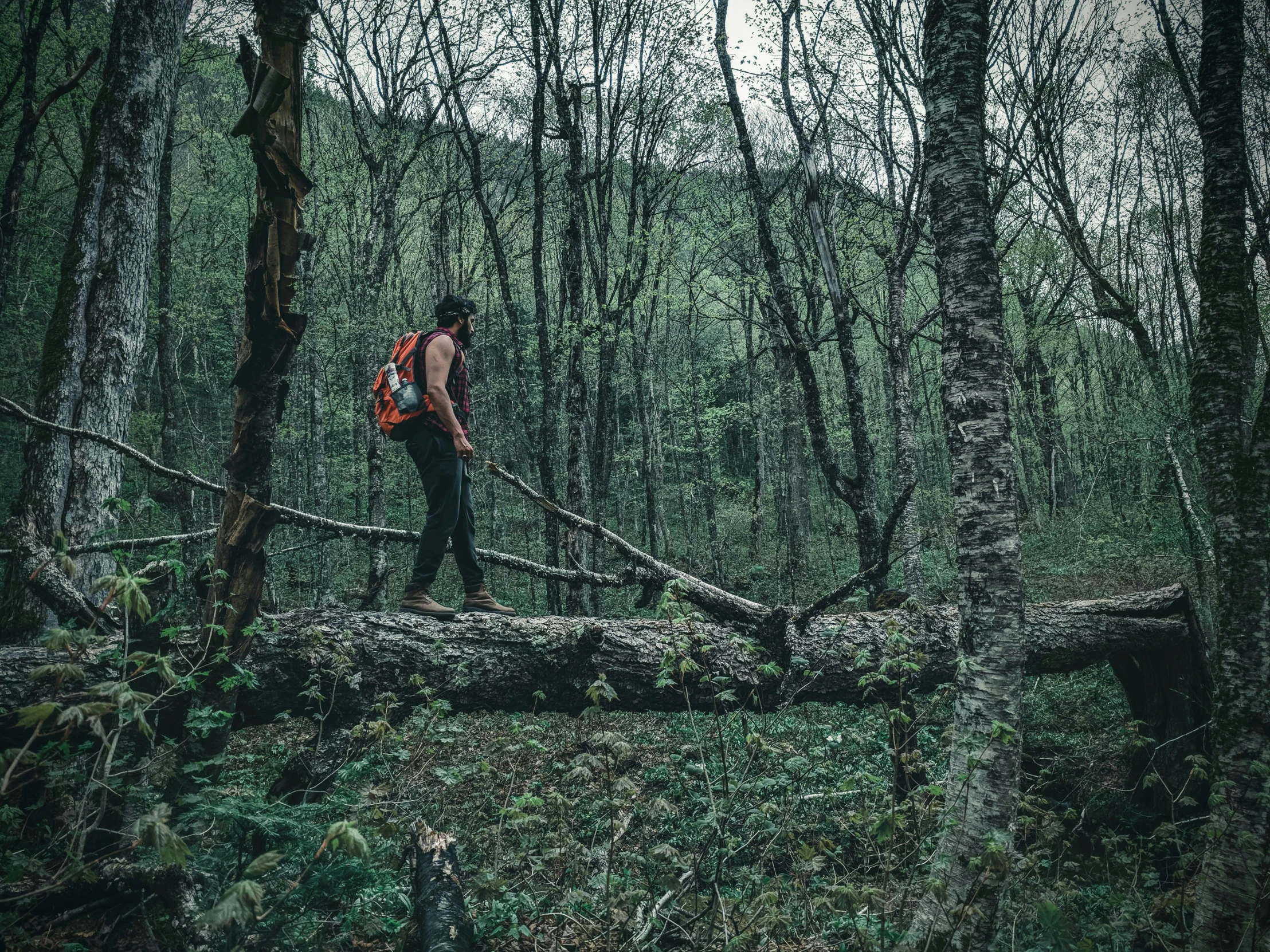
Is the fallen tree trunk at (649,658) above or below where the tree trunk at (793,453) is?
below

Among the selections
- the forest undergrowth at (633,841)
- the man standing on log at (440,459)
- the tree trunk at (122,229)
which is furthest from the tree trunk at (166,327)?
the man standing on log at (440,459)

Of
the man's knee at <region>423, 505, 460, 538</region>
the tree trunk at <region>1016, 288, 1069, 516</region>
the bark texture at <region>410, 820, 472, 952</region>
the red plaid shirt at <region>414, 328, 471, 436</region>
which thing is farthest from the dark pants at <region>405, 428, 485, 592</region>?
the tree trunk at <region>1016, 288, 1069, 516</region>

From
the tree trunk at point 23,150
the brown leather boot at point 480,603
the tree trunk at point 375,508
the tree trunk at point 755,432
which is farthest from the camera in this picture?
the tree trunk at point 755,432

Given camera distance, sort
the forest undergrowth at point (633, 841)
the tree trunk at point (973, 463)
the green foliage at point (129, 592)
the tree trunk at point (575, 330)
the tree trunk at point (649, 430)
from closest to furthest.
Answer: the green foliage at point (129, 592) < the forest undergrowth at point (633, 841) < the tree trunk at point (973, 463) < the tree trunk at point (575, 330) < the tree trunk at point (649, 430)

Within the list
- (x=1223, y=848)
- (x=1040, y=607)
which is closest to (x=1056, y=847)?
(x=1223, y=848)

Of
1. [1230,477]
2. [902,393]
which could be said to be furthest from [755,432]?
[1230,477]

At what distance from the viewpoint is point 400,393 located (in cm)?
452

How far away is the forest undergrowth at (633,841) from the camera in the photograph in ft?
7.95

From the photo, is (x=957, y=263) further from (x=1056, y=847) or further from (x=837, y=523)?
(x=837, y=523)

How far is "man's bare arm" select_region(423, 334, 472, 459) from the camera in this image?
14.5 ft

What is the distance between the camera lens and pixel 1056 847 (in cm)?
459

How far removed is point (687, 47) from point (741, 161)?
16.3ft

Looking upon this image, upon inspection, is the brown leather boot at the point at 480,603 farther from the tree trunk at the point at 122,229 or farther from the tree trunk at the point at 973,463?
the tree trunk at the point at 973,463

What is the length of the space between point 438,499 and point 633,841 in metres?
2.79
